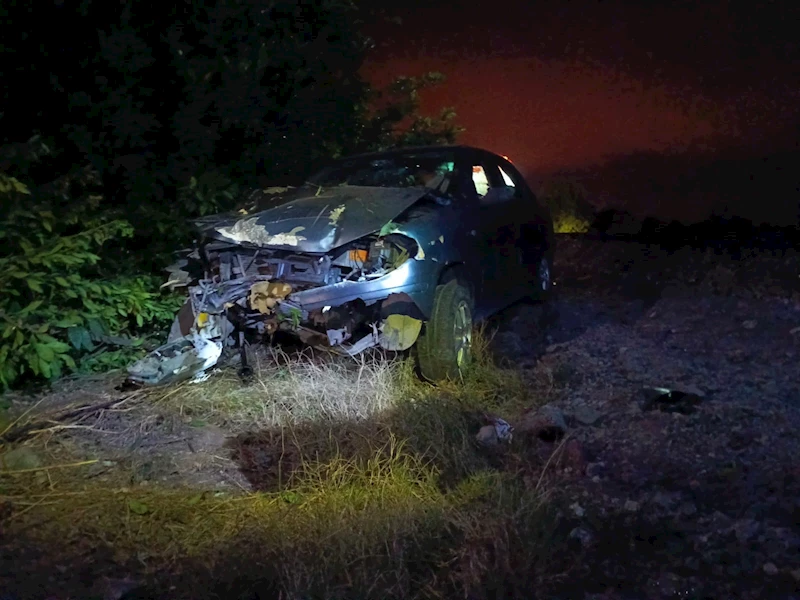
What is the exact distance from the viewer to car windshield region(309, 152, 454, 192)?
22.4ft

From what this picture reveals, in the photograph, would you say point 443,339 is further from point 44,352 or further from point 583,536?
point 44,352

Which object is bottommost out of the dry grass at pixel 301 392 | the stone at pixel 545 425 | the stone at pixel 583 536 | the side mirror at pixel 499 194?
the stone at pixel 545 425

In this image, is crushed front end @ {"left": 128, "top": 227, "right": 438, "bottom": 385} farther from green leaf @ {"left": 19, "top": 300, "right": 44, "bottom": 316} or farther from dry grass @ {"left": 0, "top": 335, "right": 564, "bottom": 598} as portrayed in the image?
green leaf @ {"left": 19, "top": 300, "right": 44, "bottom": 316}

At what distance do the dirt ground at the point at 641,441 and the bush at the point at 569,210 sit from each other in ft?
16.3

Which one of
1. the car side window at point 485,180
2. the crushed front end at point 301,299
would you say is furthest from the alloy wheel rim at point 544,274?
the crushed front end at point 301,299

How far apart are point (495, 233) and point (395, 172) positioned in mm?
984

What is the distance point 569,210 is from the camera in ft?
45.1

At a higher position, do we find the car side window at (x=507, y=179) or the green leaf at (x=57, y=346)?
the car side window at (x=507, y=179)

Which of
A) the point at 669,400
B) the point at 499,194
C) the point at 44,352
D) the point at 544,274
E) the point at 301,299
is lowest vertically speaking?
the point at 669,400

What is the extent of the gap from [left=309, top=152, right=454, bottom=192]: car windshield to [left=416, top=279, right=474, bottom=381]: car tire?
1.02 m

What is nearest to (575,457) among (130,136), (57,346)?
(57,346)

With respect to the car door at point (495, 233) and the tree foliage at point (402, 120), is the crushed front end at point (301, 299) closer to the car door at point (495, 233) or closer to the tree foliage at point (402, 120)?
the car door at point (495, 233)

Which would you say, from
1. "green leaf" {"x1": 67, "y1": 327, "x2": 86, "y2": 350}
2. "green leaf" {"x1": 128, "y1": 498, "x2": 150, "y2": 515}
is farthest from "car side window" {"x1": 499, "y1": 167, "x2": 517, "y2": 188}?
"green leaf" {"x1": 128, "y1": 498, "x2": 150, "y2": 515}

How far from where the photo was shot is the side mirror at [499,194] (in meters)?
7.04
